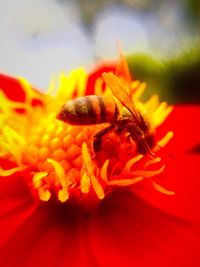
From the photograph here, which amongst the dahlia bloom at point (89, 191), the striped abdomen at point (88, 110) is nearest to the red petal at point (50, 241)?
the dahlia bloom at point (89, 191)

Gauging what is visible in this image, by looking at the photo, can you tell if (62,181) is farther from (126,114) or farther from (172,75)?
(172,75)

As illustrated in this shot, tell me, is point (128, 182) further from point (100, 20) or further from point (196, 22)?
point (100, 20)

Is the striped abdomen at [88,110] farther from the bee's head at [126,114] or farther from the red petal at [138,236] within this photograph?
the red petal at [138,236]

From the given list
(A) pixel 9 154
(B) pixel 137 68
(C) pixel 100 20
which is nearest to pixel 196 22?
(B) pixel 137 68

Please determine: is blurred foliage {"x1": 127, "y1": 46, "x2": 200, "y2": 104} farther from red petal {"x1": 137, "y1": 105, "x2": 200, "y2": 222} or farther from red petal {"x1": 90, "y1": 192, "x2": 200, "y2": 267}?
red petal {"x1": 90, "y1": 192, "x2": 200, "y2": 267}

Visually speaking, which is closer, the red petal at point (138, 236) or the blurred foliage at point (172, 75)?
the red petal at point (138, 236)

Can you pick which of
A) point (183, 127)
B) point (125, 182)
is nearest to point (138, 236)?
point (125, 182)
